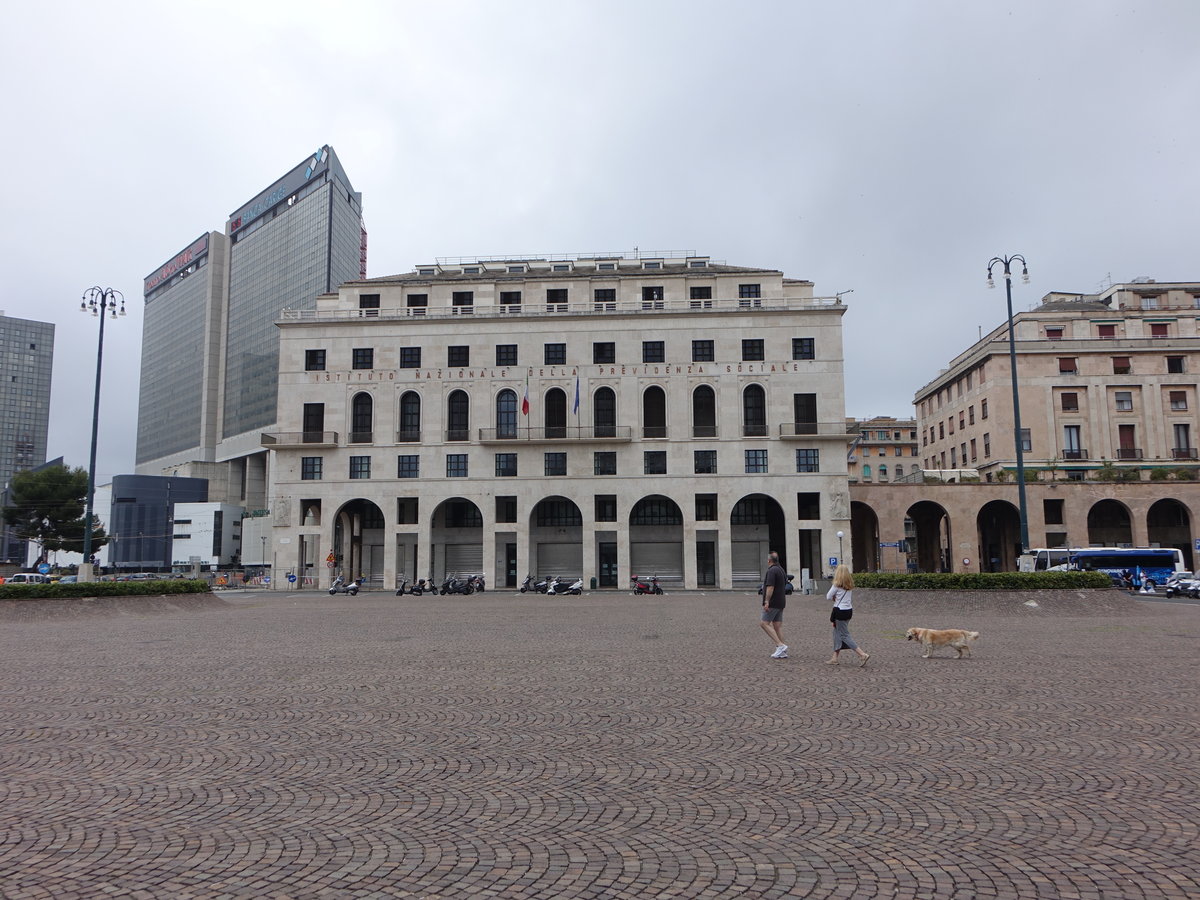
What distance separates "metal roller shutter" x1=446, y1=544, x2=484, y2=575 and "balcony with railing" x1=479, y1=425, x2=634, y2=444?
331 inches

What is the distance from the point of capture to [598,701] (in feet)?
32.7

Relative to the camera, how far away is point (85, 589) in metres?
27.8

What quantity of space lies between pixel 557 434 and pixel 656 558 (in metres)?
11.2

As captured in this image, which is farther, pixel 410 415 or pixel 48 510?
pixel 48 510

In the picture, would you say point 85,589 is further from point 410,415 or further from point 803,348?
point 803,348

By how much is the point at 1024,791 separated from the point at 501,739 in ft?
15.0

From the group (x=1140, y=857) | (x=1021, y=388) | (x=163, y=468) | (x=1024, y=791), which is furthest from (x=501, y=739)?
(x=163, y=468)

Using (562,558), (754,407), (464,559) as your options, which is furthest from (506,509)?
(754,407)

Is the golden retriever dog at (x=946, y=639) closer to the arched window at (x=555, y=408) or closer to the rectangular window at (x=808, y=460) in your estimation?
A: the rectangular window at (x=808, y=460)

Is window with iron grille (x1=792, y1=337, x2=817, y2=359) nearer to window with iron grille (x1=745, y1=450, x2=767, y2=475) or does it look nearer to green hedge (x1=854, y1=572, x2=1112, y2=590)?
window with iron grille (x1=745, y1=450, x2=767, y2=475)

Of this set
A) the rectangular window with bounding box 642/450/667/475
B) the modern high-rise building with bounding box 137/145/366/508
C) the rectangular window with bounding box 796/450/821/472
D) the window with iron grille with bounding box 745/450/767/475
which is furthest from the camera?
the modern high-rise building with bounding box 137/145/366/508

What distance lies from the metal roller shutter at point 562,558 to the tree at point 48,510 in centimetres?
4649

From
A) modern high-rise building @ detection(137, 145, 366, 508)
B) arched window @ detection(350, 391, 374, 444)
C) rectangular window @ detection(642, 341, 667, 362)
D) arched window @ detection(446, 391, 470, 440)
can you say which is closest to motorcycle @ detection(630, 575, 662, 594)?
rectangular window @ detection(642, 341, 667, 362)

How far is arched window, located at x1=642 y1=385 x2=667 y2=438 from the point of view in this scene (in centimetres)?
5455
